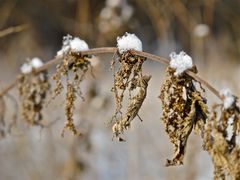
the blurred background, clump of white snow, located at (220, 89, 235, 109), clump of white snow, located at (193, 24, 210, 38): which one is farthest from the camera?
clump of white snow, located at (193, 24, 210, 38)

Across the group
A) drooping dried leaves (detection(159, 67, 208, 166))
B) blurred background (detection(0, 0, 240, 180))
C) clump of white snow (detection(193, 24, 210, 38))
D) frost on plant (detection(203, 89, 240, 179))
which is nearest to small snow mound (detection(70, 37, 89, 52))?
drooping dried leaves (detection(159, 67, 208, 166))

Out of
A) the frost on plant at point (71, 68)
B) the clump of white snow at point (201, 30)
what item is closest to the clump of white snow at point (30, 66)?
the frost on plant at point (71, 68)

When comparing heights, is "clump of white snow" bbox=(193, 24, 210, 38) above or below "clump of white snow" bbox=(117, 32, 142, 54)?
above

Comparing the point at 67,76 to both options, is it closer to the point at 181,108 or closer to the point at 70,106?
the point at 70,106

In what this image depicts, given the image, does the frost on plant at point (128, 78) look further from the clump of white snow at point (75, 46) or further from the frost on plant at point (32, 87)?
the frost on plant at point (32, 87)

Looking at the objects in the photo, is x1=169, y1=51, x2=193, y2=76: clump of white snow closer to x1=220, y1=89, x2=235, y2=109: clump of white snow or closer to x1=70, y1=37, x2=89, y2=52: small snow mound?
x1=220, y1=89, x2=235, y2=109: clump of white snow

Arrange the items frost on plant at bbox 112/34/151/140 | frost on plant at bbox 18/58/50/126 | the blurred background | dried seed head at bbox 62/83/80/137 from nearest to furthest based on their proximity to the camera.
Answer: frost on plant at bbox 112/34/151/140 < dried seed head at bbox 62/83/80/137 < frost on plant at bbox 18/58/50/126 < the blurred background

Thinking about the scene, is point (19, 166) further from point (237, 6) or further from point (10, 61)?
point (237, 6)

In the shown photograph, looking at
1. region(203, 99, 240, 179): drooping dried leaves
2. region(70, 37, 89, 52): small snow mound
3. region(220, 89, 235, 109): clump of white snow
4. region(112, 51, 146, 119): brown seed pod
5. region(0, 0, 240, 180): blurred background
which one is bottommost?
region(203, 99, 240, 179): drooping dried leaves
